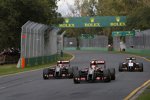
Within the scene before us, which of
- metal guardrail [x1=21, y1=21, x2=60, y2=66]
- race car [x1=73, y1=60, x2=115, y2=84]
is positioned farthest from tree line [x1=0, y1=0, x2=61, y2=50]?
race car [x1=73, y1=60, x2=115, y2=84]

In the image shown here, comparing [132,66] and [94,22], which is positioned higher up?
[94,22]

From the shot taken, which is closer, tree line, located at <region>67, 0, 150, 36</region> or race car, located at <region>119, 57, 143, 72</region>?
race car, located at <region>119, 57, 143, 72</region>

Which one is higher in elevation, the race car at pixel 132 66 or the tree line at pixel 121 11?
the tree line at pixel 121 11

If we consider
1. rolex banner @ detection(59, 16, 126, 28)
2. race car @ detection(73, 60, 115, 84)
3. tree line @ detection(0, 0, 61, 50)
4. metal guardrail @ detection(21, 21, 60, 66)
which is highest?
rolex banner @ detection(59, 16, 126, 28)

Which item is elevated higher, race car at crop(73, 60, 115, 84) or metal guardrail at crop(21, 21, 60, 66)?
metal guardrail at crop(21, 21, 60, 66)

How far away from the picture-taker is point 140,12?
7675 cm

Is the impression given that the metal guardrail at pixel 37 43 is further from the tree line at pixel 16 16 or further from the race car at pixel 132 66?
the race car at pixel 132 66

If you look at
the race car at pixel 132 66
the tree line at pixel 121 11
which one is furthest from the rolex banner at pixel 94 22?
the race car at pixel 132 66

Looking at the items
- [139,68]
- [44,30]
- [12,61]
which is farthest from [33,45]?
[139,68]

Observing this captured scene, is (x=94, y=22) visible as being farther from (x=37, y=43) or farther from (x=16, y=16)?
(x=37, y=43)

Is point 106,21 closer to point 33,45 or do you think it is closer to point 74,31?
point 33,45

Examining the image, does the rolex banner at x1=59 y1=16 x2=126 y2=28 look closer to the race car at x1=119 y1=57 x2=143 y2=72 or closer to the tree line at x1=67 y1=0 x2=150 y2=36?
the tree line at x1=67 y1=0 x2=150 y2=36

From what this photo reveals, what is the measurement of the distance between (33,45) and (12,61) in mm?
8393

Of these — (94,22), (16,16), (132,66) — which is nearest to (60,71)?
(132,66)
